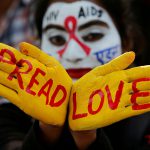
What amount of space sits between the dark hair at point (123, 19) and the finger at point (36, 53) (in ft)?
1.76

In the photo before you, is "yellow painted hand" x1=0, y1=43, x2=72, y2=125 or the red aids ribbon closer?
"yellow painted hand" x1=0, y1=43, x2=72, y2=125

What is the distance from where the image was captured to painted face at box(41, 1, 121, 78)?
1.43m

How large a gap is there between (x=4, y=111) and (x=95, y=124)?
1.48ft

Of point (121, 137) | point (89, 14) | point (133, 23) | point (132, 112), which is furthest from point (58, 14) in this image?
point (132, 112)

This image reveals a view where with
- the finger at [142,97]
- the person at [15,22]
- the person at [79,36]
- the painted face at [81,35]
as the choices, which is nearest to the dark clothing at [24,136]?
the person at [79,36]

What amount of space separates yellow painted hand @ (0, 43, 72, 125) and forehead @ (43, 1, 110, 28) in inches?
19.4

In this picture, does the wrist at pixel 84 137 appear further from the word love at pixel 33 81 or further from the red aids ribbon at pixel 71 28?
the red aids ribbon at pixel 71 28

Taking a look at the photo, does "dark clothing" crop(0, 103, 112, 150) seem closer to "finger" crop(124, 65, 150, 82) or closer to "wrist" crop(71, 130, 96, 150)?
"wrist" crop(71, 130, 96, 150)

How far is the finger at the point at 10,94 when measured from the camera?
100cm

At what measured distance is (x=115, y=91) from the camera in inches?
38.6

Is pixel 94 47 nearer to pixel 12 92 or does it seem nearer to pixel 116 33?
pixel 116 33

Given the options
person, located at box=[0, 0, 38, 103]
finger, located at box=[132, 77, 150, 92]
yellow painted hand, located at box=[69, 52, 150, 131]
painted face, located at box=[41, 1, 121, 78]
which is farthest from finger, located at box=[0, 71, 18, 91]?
person, located at box=[0, 0, 38, 103]

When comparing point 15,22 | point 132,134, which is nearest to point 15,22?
point 15,22

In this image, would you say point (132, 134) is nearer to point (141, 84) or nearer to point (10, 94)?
point (141, 84)
